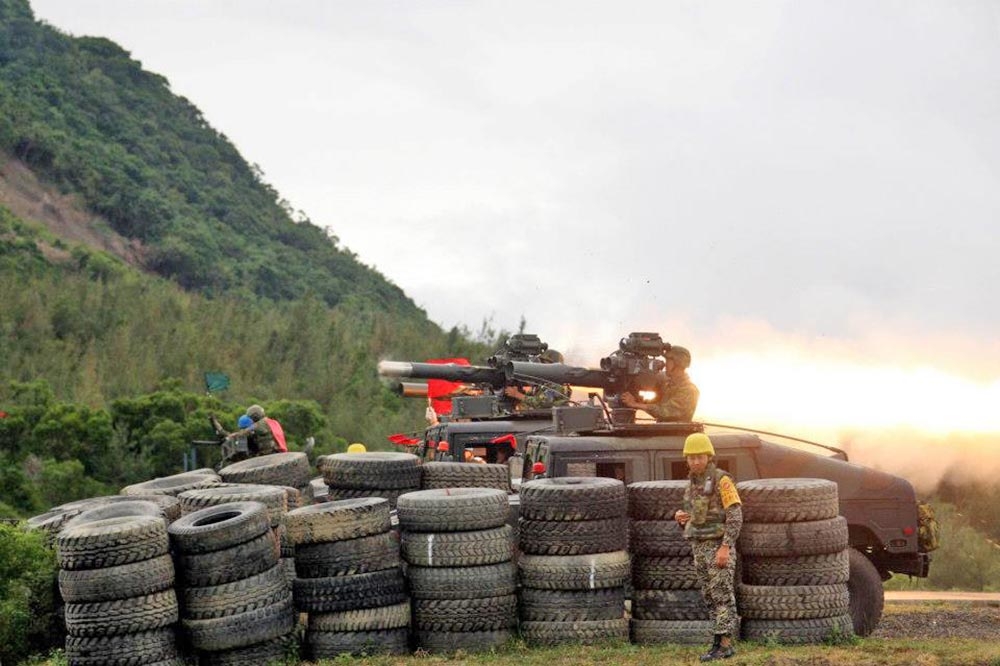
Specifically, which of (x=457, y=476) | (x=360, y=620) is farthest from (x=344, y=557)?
(x=457, y=476)

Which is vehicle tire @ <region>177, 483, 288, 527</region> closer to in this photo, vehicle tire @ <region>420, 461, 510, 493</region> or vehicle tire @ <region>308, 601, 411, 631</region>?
vehicle tire @ <region>308, 601, 411, 631</region>

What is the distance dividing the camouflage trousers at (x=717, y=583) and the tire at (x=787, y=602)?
38 cm

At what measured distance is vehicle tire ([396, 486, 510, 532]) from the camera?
39.9 ft

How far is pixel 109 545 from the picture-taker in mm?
11320

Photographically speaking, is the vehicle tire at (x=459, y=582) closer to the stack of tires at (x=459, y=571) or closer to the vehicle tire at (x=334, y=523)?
the stack of tires at (x=459, y=571)

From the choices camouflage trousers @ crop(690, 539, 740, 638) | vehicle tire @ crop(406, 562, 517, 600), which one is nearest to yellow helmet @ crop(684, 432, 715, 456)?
camouflage trousers @ crop(690, 539, 740, 638)

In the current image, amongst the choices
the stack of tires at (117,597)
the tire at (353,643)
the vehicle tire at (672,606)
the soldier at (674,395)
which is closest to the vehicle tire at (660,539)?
the vehicle tire at (672,606)

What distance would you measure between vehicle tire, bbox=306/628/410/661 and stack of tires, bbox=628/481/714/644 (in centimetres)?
211

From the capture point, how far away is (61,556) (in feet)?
37.6

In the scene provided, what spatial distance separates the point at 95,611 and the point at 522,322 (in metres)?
26.1

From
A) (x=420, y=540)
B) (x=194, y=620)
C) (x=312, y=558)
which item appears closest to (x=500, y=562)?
(x=420, y=540)

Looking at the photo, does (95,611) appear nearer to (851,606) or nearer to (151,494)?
(151,494)

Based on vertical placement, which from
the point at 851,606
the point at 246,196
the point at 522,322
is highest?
the point at 246,196

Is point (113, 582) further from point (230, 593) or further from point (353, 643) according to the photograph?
point (353, 643)
